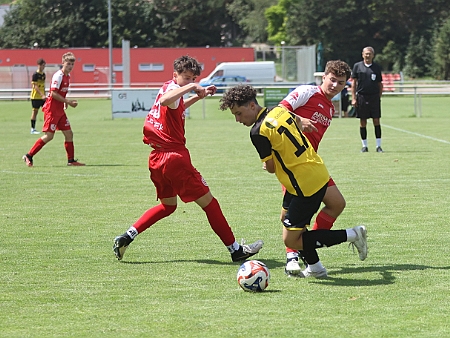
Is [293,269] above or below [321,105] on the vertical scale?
below

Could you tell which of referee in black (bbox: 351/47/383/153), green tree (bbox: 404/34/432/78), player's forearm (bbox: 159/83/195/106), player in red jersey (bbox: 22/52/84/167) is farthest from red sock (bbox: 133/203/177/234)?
green tree (bbox: 404/34/432/78)

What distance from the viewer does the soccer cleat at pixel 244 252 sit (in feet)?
24.4

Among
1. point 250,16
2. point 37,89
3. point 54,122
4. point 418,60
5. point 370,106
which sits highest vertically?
point 250,16

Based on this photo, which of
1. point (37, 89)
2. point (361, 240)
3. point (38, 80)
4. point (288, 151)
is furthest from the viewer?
point (38, 80)

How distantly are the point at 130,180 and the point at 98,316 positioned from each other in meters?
7.94

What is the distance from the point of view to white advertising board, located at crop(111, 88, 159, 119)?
29.6 metres

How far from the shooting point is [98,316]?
18.3 ft

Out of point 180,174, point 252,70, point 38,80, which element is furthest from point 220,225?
point 252,70

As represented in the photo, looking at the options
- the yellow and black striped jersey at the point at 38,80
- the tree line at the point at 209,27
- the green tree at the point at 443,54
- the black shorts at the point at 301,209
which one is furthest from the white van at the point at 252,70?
the black shorts at the point at 301,209

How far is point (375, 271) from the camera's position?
694 cm

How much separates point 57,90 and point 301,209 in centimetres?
930

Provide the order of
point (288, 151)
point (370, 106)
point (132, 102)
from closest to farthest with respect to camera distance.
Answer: point (288, 151) < point (370, 106) < point (132, 102)

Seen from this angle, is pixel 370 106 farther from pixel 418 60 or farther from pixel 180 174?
pixel 418 60

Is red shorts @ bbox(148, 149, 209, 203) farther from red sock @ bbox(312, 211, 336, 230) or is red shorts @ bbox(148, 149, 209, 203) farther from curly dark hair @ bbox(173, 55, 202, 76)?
red sock @ bbox(312, 211, 336, 230)
